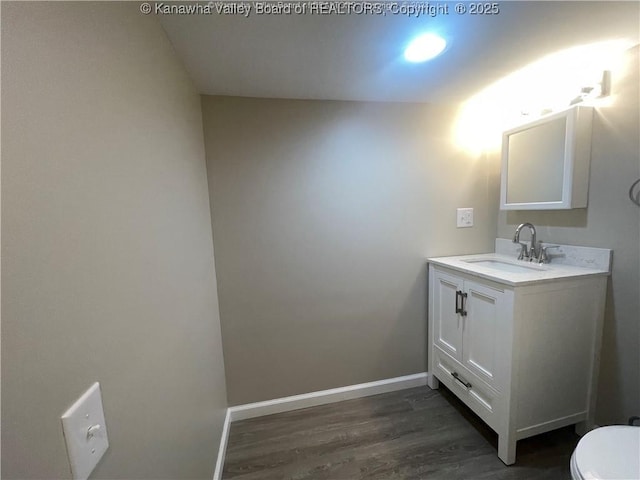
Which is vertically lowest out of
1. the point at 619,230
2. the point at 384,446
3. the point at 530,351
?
the point at 384,446

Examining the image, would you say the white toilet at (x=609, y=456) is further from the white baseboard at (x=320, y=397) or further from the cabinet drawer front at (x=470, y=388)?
the white baseboard at (x=320, y=397)

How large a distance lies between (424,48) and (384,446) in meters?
2.03

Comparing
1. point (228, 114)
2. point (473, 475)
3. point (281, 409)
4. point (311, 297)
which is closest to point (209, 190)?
point (228, 114)

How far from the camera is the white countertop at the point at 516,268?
1211 mm

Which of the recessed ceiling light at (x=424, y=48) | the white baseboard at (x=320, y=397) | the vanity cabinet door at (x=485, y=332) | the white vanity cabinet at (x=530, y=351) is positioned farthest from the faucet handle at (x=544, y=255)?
the recessed ceiling light at (x=424, y=48)

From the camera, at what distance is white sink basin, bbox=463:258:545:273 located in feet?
4.92

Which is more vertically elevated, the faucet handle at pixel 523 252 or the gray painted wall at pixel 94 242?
the gray painted wall at pixel 94 242

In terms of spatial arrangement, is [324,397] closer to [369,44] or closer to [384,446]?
[384,446]

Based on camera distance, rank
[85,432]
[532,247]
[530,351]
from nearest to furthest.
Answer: [85,432], [530,351], [532,247]

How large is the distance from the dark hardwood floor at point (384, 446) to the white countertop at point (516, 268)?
3.09 ft

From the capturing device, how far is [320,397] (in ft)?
5.76

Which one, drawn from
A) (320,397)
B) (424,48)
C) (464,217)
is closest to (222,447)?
(320,397)

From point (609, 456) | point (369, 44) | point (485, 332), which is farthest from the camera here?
point (485, 332)

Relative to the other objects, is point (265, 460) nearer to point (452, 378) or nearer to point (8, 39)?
point (452, 378)
